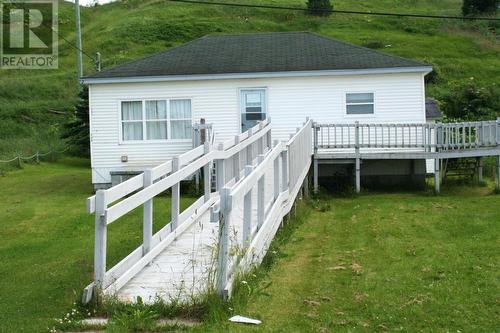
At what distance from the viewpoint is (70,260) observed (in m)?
9.04

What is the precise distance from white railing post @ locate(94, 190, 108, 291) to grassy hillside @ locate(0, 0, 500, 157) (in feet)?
77.1

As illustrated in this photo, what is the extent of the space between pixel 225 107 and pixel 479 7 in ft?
150

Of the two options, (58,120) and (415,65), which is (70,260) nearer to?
(415,65)

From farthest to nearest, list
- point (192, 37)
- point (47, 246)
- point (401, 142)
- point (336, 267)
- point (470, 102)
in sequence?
1. point (192, 37)
2. point (470, 102)
3. point (401, 142)
4. point (47, 246)
5. point (336, 267)

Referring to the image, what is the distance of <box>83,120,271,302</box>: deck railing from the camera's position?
612 centimetres

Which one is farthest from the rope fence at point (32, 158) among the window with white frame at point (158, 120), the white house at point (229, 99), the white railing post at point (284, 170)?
the white railing post at point (284, 170)

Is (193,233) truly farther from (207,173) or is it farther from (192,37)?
(192,37)

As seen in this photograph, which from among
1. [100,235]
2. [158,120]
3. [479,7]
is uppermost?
[479,7]

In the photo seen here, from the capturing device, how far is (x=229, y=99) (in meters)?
18.8

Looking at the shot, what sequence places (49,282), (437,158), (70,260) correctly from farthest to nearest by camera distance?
(437,158), (70,260), (49,282)

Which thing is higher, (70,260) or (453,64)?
(453,64)

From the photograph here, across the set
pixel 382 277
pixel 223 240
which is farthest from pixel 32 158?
pixel 223 240

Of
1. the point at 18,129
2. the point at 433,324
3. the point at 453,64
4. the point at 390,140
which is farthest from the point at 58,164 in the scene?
the point at 453,64

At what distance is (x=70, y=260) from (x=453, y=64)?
38.7m
